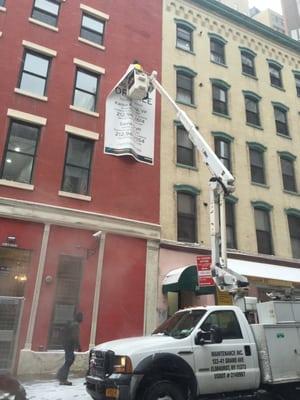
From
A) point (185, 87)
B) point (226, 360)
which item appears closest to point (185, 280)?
point (226, 360)

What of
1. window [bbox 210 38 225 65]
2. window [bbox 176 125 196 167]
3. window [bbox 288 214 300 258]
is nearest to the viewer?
window [bbox 176 125 196 167]

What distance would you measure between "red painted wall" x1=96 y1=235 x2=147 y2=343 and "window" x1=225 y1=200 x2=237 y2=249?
14.9ft

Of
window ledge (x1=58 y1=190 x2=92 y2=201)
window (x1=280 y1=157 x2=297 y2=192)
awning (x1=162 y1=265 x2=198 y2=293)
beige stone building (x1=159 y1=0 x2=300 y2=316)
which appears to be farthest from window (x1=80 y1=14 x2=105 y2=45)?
window (x1=280 y1=157 x2=297 y2=192)

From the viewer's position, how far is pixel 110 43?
684 inches

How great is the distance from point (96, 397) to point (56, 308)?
616 cm

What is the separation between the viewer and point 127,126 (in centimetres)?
1521

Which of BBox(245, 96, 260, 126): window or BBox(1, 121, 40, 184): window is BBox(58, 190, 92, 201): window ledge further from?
BBox(245, 96, 260, 126): window

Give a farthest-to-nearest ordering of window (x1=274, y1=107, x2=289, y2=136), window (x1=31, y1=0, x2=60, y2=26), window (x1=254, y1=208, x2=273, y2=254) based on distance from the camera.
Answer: window (x1=274, y1=107, x2=289, y2=136) < window (x1=254, y1=208, x2=273, y2=254) < window (x1=31, y1=0, x2=60, y2=26)

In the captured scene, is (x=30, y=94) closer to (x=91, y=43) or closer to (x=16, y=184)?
(x=16, y=184)

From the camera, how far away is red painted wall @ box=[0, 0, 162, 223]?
13.9m

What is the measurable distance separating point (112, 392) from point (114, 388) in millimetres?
79

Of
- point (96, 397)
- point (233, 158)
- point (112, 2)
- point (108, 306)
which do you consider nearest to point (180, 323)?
point (96, 397)

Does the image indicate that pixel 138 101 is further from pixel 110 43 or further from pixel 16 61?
pixel 16 61

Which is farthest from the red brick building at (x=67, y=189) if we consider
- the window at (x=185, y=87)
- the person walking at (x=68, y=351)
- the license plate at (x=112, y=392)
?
the license plate at (x=112, y=392)
